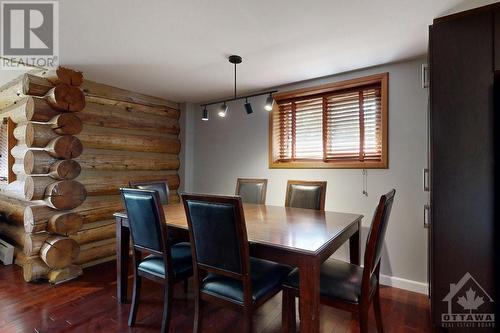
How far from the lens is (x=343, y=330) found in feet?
6.47

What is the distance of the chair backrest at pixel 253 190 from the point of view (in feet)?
10.2

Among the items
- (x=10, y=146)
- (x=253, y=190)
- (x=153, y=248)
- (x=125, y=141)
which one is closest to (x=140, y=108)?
(x=125, y=141)

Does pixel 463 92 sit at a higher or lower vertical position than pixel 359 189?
higher

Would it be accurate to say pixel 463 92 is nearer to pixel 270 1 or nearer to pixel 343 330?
pixel 270 1

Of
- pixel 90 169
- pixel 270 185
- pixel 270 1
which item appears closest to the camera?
pixel 270 1

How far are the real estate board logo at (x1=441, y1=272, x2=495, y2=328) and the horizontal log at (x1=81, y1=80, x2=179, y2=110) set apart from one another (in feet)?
13.1

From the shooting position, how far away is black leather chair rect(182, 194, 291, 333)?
4.88 ft

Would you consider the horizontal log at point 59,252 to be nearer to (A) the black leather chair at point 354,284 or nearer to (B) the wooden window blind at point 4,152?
(B) the wooden window blind at point 4,152

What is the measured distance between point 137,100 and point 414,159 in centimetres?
355

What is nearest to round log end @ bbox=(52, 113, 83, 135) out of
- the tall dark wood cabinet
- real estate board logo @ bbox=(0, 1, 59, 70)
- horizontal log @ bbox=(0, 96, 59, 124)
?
horizontal log @ bbox=(0, 96, 59, 124)

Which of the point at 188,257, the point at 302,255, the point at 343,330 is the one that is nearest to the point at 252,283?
the point at 302,255

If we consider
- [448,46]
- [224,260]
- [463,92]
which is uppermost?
[448,46]

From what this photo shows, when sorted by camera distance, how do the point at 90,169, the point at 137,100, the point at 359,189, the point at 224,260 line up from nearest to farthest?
the point at 224,260 < the point at 359,189 < the point at 90,169 < the point at 137,100

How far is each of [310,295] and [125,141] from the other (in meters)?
3.14
